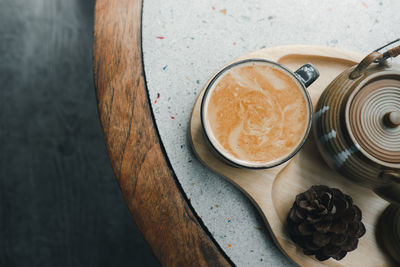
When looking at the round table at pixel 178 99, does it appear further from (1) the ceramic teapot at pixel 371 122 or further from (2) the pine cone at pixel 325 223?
(1) the ceramic teapot at pixel 371 122

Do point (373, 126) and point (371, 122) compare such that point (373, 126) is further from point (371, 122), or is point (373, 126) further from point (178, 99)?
point (178, 99)

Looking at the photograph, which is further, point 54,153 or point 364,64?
point 54,153

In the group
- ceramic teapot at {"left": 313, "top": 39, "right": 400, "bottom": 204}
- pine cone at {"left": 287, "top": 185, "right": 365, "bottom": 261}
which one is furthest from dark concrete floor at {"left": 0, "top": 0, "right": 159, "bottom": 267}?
ceramic teapot at {"left": 313, "top": 39, "right": 400, "bottom": 204}

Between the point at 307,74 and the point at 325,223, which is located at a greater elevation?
the point at 307,74

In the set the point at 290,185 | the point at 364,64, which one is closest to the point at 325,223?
A: the point at 290,185

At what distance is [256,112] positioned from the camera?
1.61 ft

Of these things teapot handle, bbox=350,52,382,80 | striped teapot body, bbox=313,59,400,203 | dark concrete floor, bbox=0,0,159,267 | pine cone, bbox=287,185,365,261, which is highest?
teapot handle, bbox=350,52,382,80

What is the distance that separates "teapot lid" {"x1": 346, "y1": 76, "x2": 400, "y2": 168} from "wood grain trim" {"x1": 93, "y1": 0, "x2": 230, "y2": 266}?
0.28 m

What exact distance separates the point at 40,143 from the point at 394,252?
928 millimetres

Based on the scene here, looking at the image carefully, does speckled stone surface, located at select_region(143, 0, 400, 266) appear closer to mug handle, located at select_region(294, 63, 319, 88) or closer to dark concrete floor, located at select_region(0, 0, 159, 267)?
mug handle, located at select_region(294, 63, 319, 88)

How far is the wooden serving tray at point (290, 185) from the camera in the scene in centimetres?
53

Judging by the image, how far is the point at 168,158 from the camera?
21.7 inches

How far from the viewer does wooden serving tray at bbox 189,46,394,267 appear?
1.73 feet

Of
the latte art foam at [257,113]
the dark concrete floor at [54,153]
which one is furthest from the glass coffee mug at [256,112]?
the dark concrete floor at [54,153]
